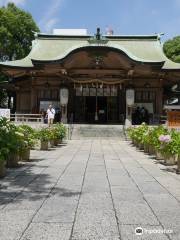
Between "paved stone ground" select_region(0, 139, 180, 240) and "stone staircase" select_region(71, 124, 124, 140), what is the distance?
14.4 m

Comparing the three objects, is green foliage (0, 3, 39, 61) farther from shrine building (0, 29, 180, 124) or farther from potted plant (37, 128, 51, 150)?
potted plant (37, 128, 51, 150)

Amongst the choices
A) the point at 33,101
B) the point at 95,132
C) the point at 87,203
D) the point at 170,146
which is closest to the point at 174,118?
the point at 95,132

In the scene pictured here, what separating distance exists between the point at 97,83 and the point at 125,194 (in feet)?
74.4

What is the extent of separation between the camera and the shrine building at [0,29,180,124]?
27.4m

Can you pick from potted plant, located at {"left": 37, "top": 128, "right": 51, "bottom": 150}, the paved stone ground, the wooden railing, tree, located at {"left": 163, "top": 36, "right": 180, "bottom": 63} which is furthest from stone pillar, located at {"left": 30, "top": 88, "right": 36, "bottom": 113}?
the paved stone ground

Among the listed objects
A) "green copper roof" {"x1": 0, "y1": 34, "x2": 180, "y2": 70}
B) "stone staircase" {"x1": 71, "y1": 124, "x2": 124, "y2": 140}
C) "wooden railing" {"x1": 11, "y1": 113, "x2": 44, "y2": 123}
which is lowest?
"stone staircase" {"x1": 71, "y1": 124, "x2": 124, "y2": 140}

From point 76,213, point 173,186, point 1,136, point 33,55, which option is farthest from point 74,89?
point 76,213

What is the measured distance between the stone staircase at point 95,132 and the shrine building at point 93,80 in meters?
2.70

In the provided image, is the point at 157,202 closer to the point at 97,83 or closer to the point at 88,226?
the point at 88,226

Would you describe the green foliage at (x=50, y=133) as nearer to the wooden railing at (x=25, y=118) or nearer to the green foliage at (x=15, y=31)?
the wooden railing at (x=25, y=118)

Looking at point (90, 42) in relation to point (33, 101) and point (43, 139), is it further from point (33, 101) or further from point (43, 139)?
point (43, 139)

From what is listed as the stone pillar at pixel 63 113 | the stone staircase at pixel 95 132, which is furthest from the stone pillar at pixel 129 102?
the stone pillar at pixel 63 113

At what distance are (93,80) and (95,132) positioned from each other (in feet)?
16.5

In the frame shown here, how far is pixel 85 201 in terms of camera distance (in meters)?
6.29
